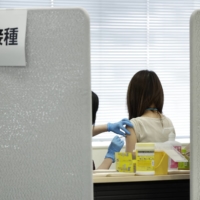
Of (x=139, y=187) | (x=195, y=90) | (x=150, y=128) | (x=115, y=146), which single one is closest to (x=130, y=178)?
(x=139, y=187)

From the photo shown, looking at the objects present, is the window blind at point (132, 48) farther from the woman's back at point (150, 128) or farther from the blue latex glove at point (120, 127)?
the woman's back at point (150, 128)

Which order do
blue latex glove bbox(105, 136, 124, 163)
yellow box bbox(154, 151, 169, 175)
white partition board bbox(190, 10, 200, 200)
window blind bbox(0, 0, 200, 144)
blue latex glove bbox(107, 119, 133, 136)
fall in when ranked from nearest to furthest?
white partition board bbox(190, 10, 200, 200), yellow box bbox(154, 151, 169, 175), blue latex glove bbox(107, 119, 133, 136), blue latex glove bbox(105, 136, 124, 163), window blind bbox(0, 0, 200, 144)

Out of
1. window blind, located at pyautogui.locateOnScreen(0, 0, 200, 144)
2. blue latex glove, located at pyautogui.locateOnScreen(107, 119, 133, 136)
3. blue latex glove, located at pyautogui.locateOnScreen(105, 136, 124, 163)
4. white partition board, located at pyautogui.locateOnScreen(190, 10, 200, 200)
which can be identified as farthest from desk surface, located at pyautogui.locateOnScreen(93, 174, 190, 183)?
window blind, located at pyautogui.locateOnScreen(0, 0, 200, 144)

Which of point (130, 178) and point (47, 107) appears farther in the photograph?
point (130, 178)

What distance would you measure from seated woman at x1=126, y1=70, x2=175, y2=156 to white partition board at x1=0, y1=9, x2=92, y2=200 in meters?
1.32

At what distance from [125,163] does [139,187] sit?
99 millimetres

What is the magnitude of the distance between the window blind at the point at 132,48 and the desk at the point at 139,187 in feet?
7.64

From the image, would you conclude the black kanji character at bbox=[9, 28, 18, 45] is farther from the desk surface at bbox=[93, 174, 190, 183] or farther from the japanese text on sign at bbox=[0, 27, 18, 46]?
the desk surface at bbox=[93, 174, 190, 183]

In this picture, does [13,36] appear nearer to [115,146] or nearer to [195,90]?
[195,90]

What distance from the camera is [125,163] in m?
1.70

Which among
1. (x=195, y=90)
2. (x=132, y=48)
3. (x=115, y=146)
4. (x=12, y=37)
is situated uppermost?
(x=132, y=48)

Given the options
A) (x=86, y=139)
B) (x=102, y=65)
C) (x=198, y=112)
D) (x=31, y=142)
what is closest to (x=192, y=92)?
(x=198, y=112)

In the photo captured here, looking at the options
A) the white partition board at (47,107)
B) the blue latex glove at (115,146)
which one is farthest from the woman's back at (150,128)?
the white partition board at (47,107)

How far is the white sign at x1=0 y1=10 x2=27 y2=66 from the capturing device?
126 cm
